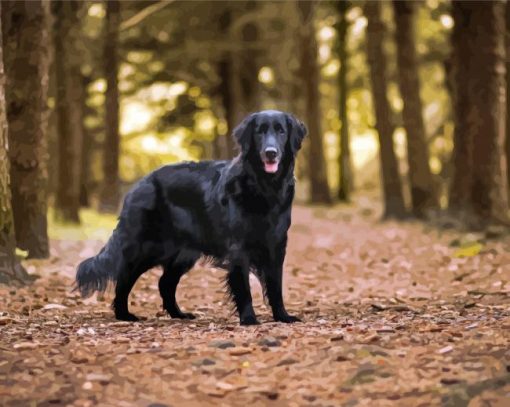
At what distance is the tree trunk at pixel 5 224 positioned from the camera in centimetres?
902

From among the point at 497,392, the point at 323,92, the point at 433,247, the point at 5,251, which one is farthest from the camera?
the point at 323,92

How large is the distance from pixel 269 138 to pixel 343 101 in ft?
65.6

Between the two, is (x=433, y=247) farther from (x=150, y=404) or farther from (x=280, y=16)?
(x=280, y=16)

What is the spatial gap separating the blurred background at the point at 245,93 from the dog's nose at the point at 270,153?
323 centimetres

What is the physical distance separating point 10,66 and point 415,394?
26.1ft

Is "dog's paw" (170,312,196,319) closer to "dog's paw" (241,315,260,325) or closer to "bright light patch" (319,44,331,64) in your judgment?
"dog's paw" (241,315,260,325)

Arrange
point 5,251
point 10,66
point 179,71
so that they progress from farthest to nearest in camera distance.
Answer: point 179,71 → point 10,66 → point 5,251

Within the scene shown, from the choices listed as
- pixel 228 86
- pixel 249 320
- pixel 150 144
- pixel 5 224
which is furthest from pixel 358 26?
pixel 249 320

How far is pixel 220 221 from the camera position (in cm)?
748

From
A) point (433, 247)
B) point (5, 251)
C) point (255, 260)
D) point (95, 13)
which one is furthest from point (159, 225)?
Answer: point (95, 13)

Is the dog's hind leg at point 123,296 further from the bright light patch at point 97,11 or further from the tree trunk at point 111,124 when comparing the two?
the bright light patch at point 97,11

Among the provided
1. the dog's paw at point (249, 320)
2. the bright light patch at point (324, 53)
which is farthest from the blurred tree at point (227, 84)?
the dog's paw at point (249, 320)

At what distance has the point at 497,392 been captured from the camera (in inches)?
194

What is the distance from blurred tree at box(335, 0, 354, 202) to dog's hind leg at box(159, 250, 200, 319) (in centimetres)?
1885
